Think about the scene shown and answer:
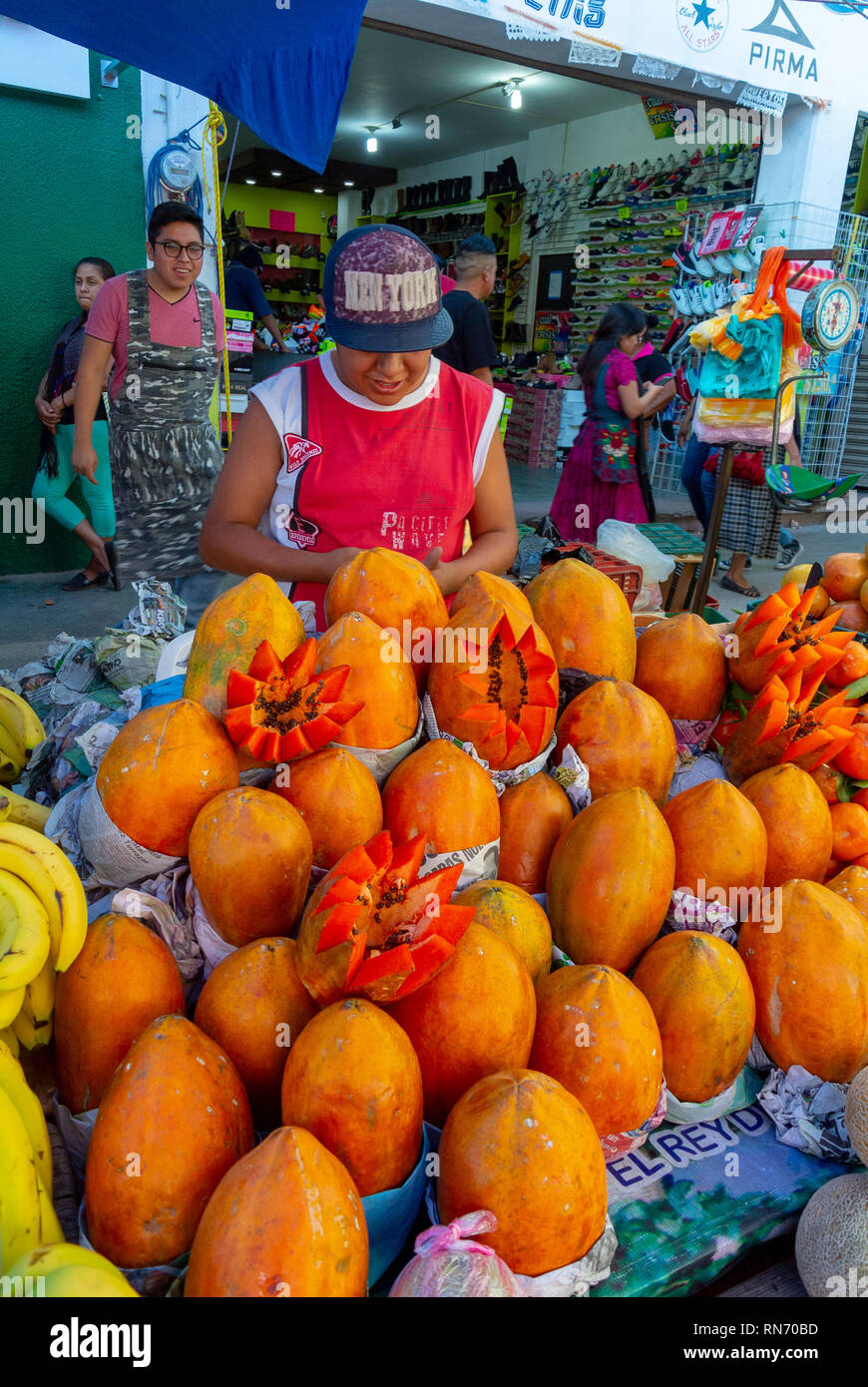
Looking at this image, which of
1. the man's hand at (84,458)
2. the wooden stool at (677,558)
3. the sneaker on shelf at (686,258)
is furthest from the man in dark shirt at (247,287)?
the wooden stool at (677,558)

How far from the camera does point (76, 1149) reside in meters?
1.02

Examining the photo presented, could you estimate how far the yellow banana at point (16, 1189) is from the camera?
774mm

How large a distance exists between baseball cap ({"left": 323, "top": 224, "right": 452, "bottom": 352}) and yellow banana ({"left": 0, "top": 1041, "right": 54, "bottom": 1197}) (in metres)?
1.46

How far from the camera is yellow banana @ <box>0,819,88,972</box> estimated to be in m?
1.02

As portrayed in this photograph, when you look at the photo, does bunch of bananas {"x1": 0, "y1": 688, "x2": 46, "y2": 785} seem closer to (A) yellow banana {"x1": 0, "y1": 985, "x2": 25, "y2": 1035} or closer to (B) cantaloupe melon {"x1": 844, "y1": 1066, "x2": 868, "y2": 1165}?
(A) yellow banana {"x1": 0, "y1": 985, "x2": 25, "y2": 1035}

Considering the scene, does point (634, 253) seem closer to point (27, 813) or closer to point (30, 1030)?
point (27, 813)

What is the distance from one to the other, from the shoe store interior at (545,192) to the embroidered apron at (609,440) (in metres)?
1.72

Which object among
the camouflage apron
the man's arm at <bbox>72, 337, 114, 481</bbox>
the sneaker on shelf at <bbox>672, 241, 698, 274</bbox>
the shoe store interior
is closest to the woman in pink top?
the camouflage apron

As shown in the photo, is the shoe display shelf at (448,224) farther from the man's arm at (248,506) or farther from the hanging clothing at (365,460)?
the man's arm at (248,506)

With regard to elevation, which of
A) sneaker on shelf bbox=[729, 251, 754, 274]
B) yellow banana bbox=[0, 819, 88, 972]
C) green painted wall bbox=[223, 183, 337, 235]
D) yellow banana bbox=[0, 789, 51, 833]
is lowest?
yellow banana bbox=[0, 789, 51, 833]

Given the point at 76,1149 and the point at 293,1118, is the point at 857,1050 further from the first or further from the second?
the point at 76,1149
